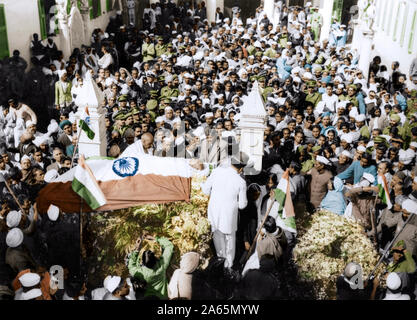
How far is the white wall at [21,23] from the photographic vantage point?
7.35 meters

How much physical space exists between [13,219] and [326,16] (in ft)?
28.9

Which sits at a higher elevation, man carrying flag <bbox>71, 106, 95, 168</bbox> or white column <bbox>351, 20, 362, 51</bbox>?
white column <bbox>351, 20, 362, 51</bbox>

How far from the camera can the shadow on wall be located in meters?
11.3

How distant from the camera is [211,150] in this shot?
6.34 meters

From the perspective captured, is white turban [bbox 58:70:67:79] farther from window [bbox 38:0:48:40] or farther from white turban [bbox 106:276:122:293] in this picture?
white turban [bbox 106:276:122:293]

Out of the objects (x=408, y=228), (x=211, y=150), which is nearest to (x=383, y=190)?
(x=408, y=228)

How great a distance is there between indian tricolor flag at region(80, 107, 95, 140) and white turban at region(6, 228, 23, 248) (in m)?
1.47

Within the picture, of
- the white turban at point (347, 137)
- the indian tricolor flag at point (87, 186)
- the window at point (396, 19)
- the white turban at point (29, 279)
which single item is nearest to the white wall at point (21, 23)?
the indian tricolor flag at point (87, 186)

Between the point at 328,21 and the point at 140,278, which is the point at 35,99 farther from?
the point at 328,21

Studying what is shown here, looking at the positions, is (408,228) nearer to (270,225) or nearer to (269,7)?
(270,225)

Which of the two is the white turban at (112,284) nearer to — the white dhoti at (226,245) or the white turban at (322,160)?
the white dhoti at (226,245)

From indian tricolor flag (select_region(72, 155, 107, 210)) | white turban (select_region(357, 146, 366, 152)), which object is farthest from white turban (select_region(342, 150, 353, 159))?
indian tricolor flag (select_region(72, 155, 107, 210))

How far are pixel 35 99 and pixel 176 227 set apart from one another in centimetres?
280

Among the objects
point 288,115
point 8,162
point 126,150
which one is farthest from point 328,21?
point 8,162
